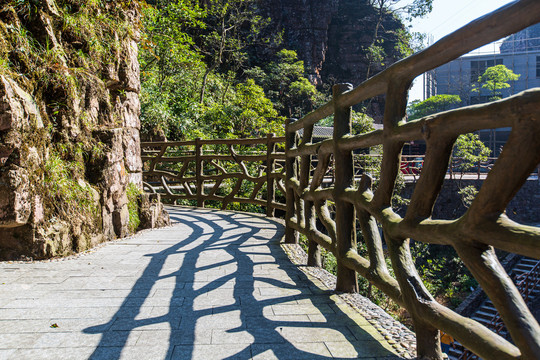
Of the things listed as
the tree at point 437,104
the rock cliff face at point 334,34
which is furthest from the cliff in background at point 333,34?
the tree at point 437,104

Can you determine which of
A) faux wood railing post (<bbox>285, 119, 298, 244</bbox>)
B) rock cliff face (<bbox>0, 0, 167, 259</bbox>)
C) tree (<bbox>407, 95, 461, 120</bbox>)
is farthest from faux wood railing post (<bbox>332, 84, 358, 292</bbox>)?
tree (<bbox>407, 95, 461, 120</bbox>)

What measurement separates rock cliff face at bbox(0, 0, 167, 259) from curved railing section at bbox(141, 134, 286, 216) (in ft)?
7.92

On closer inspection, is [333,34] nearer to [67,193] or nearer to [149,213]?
[149,213]

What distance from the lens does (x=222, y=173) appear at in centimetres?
855

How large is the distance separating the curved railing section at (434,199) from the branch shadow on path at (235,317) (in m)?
0.36

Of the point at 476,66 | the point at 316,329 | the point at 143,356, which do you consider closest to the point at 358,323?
the point at 316,329

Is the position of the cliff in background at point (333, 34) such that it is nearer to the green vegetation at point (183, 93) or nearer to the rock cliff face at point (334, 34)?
the rock cliff face at point (334, 34)

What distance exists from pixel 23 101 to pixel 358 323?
3539mm

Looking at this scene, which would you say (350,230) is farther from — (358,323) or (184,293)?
(184,293)

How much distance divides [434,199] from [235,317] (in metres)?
1.39

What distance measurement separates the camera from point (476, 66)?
1422 inches

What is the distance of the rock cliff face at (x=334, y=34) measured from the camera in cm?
3319

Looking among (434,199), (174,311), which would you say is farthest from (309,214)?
(434,199)

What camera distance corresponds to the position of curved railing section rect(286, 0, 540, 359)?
1.24m
